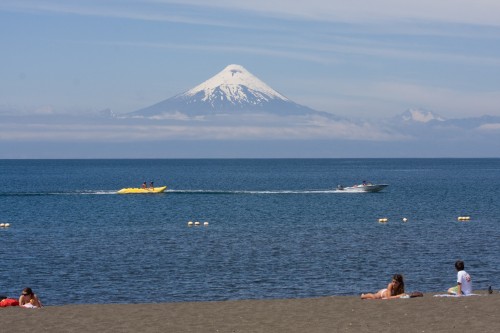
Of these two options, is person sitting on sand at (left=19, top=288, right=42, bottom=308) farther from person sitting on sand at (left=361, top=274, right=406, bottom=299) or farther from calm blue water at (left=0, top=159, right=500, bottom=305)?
person sitting on sand at (left=361, top=274, right=406, bottom=299)

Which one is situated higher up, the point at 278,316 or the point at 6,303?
the point at 278,316

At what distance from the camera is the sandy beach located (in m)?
24.5

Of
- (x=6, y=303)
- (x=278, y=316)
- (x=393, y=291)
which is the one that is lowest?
(x=6, y=303)

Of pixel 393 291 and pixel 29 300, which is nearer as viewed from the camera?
pixel 393 291

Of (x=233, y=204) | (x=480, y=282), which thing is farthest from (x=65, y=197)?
(x=480, y=282)

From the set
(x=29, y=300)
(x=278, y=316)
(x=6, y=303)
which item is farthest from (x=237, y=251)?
(x=278, y=316)

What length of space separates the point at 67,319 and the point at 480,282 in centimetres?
2400

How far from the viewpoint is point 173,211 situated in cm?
10500

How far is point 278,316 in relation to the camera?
2691cm

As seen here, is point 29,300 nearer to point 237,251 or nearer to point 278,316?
point 278,316

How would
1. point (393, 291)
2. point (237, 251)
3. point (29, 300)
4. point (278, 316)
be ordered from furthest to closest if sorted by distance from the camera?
point (237, 251)
point (29, 300)
point (393, 291)
point (278, 316)

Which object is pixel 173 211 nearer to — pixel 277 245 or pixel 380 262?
pixel 277 245

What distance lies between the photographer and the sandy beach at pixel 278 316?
80.5 feet

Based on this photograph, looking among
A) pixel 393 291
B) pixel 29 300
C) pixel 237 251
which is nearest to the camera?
pixel 393 291
